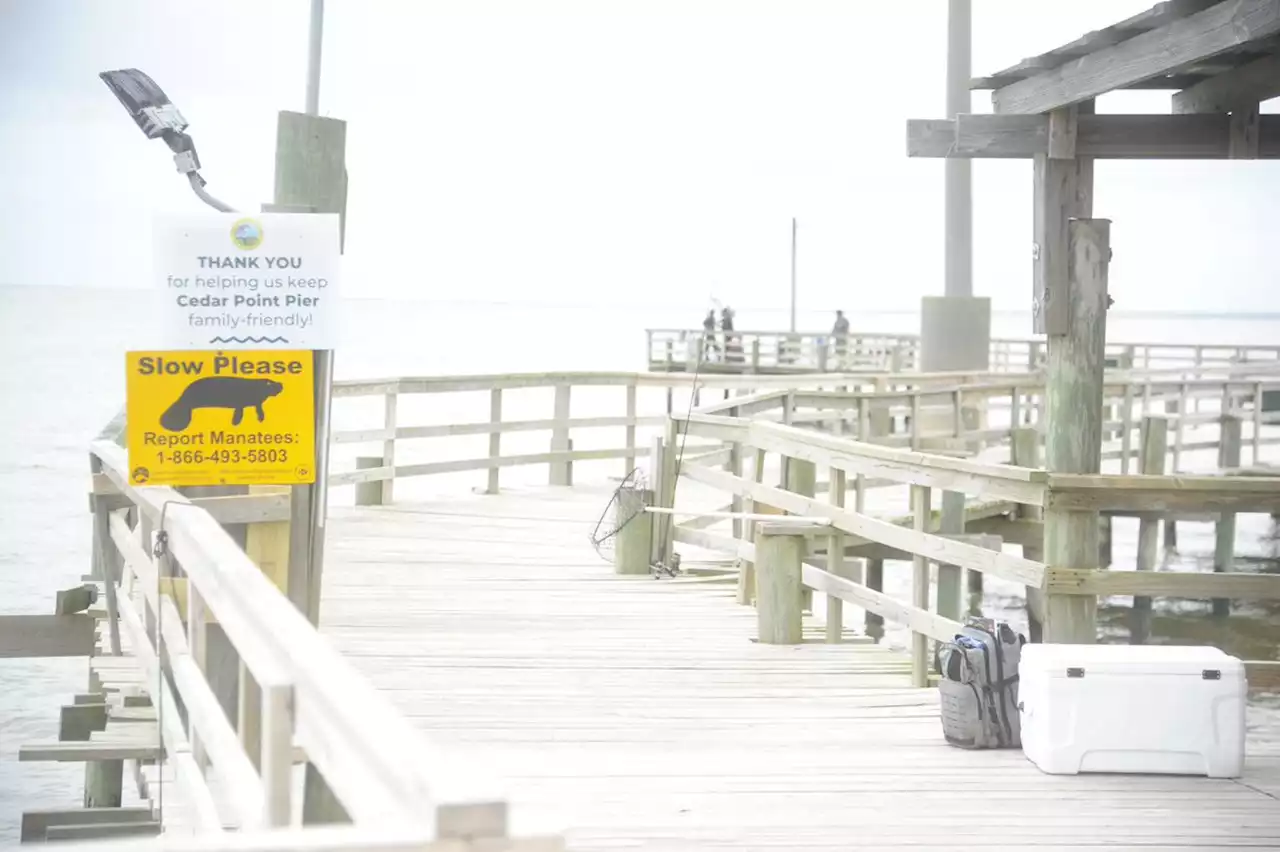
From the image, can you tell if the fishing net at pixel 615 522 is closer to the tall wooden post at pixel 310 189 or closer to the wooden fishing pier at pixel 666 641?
the wooden fishing pier at pixel 666 641

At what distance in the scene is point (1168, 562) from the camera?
70.0 feet

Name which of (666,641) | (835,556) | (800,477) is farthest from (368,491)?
(835,556)

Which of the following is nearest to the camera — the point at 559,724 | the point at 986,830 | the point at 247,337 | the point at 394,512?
the point at 986,830

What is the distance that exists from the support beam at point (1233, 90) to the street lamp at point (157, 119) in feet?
15.3

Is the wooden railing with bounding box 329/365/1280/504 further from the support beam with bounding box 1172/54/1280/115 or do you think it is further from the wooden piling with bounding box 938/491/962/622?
the support beam with bounding box 1172/54/1280/115

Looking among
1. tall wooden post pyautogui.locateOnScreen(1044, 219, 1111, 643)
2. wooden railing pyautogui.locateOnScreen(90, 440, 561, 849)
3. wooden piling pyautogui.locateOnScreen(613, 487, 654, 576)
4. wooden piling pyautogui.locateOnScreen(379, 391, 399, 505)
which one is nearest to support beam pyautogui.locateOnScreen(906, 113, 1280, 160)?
tall wooden post pyautogui.locateOnScreen(1044, 219, 1111, 643)

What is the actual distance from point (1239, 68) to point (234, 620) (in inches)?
238

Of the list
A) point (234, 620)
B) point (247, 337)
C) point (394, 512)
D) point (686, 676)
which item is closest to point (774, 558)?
point (686, 676)

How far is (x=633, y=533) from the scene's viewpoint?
1063cm

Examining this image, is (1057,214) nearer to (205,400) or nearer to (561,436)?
(205,400)

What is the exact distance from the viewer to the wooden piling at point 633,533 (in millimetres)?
10609

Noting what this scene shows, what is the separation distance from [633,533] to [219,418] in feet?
18.1

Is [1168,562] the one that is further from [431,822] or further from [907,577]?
[431,822]

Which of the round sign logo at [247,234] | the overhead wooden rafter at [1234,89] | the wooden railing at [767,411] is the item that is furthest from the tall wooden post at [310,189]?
the wooden railing at [767,411]
